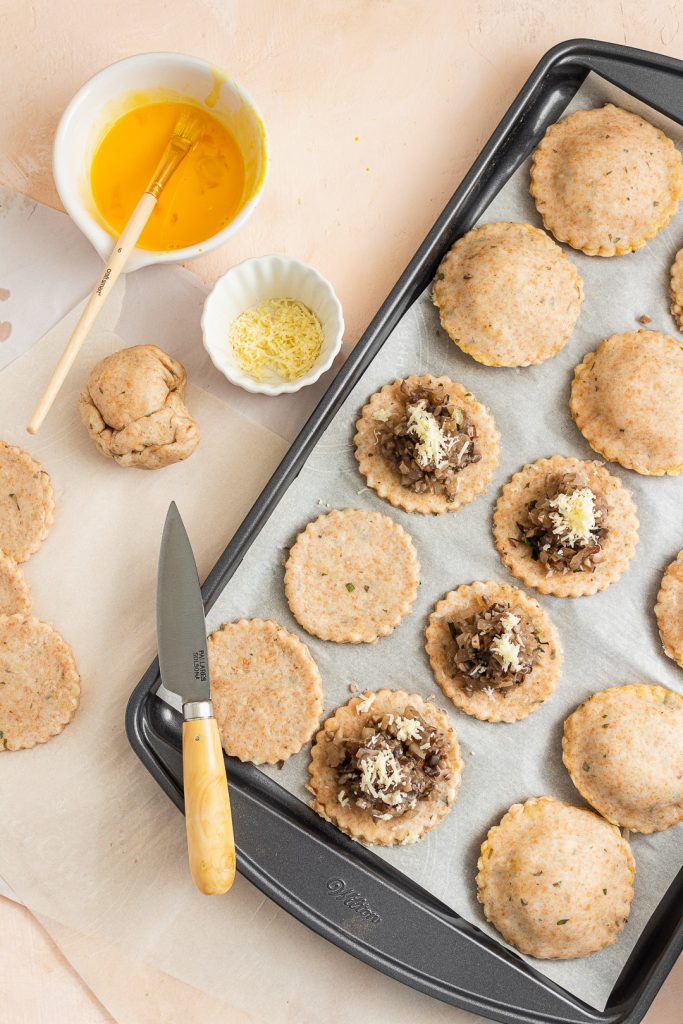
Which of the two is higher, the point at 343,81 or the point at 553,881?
the point at 343,81

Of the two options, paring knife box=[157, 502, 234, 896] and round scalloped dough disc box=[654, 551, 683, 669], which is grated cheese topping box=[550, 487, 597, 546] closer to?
round scalloped dough disc box=[654, 551, 683, 669]

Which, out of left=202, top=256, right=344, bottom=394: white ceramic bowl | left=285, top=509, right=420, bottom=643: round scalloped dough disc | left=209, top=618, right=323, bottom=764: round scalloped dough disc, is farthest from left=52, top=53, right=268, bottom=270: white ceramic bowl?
left=209, top=618, right=323, bottom=764: round scalloped dough disc

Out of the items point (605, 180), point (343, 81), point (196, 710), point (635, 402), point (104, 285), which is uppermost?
point (605, 180)

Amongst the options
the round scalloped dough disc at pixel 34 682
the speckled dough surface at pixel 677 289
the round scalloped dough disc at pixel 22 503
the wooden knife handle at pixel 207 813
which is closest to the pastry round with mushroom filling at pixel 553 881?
the wooden knife handle at pixel 207 813

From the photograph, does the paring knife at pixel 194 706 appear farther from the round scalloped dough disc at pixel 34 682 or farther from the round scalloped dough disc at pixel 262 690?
the round scalloped dough disc at pixel 34 682

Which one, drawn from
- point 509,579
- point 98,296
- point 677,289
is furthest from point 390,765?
point 677,289

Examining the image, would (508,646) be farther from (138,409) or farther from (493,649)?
(138,409)

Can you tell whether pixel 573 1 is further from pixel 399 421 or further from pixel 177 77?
pixel 399 421
